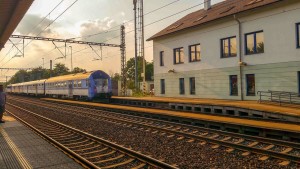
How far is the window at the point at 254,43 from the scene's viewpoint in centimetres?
2134

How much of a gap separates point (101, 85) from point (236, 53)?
14.6 meters

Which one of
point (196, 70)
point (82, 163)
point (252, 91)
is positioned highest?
point (196, 70)

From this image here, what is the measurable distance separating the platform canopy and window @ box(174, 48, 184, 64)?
1827cm

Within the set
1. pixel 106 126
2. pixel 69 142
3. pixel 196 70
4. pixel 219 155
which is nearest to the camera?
pixel 219 155

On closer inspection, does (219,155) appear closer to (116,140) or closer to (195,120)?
(116,140)

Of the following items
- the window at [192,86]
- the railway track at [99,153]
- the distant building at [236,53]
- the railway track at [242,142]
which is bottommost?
the railway track at [99,153]

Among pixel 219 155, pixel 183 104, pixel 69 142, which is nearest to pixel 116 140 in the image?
pixel 69 142

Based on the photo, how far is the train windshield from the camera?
30709 mm

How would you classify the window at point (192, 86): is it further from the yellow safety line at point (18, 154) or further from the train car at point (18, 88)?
the train car at point (18, 88)

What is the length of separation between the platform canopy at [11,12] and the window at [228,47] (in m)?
16.4

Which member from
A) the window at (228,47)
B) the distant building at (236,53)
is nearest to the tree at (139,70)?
the distant building at (236,53)

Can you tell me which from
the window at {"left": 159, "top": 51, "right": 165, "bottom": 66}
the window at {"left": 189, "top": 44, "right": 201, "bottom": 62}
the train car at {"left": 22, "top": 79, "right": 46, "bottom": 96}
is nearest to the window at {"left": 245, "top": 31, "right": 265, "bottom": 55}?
the window at {"left": 189, "top": 44, "right": 201, "bottom": 62}

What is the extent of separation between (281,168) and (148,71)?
8061cm

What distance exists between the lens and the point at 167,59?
31531 millimetres
